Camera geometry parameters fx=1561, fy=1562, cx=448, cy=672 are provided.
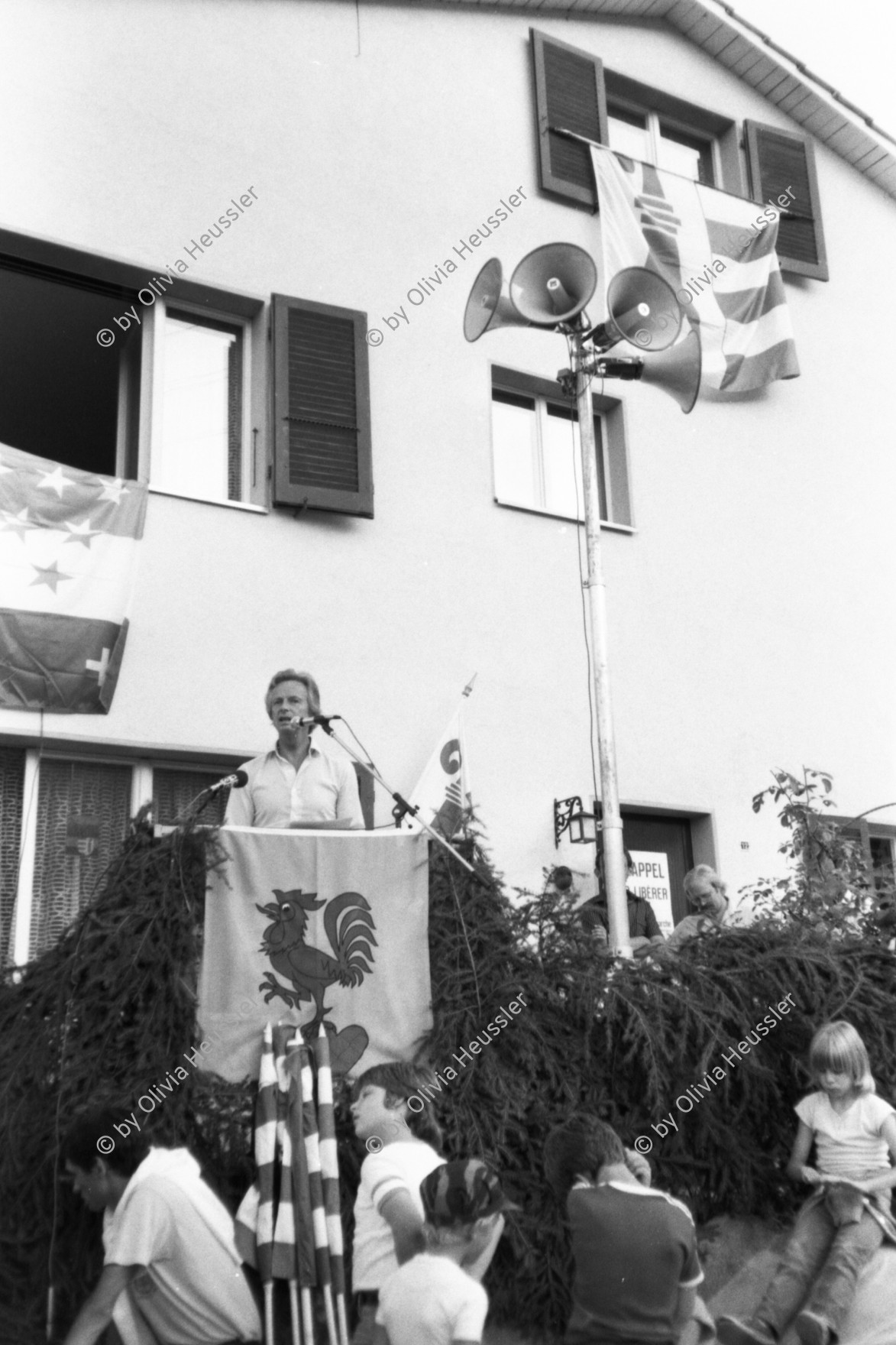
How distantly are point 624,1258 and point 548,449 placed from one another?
7868 millimetres

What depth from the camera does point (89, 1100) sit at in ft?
18.8

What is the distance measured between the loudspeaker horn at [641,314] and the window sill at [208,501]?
2403 mm

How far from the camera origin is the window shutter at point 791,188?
13.5m

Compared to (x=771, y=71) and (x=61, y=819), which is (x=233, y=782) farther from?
(x=771, y=71)

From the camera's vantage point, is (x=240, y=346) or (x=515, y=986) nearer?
(x=515, y=986)

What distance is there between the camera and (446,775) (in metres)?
9.63

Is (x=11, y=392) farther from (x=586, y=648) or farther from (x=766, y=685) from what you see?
(x=766, y=685)

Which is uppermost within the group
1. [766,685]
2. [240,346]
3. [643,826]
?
[240,346]

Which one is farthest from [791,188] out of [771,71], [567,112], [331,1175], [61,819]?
[331,1175]

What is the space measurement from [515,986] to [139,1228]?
2.06 metres

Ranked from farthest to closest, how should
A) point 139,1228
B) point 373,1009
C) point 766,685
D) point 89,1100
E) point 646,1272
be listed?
point 766,685 < point 373,1009 < point 89,1100 < point 139,1228 < point 646,1272

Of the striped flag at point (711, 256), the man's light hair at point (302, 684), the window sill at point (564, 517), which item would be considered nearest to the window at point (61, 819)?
the man's light hair at point (302, 684)

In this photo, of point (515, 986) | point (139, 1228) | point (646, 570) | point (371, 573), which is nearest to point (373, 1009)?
point (515, 986)

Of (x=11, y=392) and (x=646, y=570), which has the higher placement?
(x=11, y=392)
